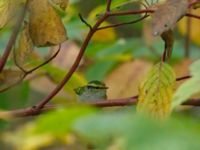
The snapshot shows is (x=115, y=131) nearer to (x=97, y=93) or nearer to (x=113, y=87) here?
(x=97, y=93)

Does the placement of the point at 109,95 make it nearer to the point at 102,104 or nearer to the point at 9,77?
the point at 9,77

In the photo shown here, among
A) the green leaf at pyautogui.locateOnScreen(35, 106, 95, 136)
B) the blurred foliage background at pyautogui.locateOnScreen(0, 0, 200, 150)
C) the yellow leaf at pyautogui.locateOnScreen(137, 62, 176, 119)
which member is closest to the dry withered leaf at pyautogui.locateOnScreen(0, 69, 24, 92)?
the blurred foliage background at pyautogui.locateOnScreen(0, 0, 200, 150)

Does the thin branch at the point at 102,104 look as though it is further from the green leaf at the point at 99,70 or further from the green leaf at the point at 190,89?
the green leaf at the point at 99,70

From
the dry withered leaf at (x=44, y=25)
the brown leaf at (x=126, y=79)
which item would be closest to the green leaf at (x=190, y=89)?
the dry withered leaf at (x=44, y=25)

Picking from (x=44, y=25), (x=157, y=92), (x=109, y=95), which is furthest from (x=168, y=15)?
(x=109, y=95)

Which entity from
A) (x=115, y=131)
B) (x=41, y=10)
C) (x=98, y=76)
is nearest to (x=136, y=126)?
(x=115, y=131)

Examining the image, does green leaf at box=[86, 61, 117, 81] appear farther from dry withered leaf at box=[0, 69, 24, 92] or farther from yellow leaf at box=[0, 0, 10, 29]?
yellow leaf at box=[0, 0, 10, 29]
